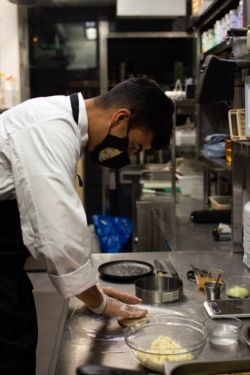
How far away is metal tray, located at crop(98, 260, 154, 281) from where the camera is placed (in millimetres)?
2014

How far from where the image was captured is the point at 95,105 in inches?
62.3

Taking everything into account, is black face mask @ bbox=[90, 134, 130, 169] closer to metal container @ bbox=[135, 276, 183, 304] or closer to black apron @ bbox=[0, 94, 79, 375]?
black apron @ bbox=[0, 94, 79, 375]

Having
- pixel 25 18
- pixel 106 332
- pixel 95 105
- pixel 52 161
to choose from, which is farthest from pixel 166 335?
pixel 25 18

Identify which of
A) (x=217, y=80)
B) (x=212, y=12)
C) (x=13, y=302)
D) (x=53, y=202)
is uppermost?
(x=212, y=12)

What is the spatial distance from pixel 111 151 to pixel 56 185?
407 millimetres

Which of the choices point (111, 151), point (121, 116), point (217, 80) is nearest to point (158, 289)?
point (111, 151)

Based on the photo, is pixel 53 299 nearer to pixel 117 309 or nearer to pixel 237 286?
pixel 237 286

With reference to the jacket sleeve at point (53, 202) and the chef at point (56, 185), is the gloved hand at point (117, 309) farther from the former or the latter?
the jacket sleeve at point (53, 202)

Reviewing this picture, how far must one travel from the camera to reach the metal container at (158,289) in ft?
5.78

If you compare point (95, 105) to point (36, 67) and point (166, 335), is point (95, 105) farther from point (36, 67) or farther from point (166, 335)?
point (36, 67)

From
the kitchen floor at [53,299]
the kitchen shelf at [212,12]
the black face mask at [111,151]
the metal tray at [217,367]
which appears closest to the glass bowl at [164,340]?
the metal tray at [217,367]

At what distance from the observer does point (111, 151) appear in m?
1.65

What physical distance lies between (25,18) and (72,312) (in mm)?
3810

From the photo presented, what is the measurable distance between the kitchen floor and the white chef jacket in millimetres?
1430
